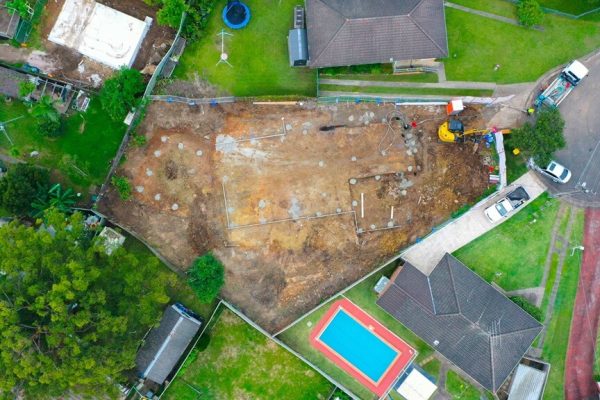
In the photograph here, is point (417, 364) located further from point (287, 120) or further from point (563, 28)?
point (563, 28)

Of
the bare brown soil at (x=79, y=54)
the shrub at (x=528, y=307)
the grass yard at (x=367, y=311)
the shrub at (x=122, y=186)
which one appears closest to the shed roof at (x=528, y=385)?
A: the shrub at (x=528, y=307)

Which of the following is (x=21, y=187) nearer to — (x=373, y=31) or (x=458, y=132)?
(x=373, y=31)

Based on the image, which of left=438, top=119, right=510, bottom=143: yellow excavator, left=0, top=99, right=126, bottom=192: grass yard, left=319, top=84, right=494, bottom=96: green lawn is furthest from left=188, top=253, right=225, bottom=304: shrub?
left=438, top=119, right=510, bottom=143: yellow excavator

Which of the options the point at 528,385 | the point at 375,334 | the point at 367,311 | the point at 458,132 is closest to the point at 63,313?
the point at 367,311

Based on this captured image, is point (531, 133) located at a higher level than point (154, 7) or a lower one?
higher

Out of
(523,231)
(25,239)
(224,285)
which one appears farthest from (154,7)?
(523,231)

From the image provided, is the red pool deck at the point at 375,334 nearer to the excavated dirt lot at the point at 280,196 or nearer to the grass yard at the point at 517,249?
the excavated dirt lot at the point at 280,196

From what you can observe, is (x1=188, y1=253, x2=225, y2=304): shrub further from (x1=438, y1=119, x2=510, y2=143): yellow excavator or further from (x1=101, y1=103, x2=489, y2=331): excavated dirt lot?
(x1=438, y1=119, x2=510, y2=143): yellow excavator
